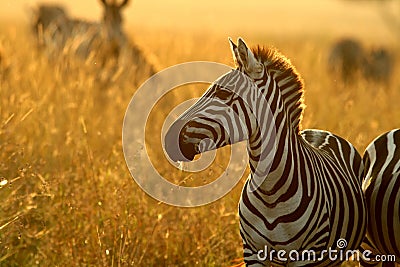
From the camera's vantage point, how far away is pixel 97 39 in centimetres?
1055

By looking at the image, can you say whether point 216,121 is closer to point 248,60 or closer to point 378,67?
point 248,60

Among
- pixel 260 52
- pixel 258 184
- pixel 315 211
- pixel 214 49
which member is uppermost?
pixel 214 49

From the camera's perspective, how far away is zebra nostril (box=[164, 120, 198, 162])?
312cm

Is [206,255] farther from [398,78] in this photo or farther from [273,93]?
[398,78]

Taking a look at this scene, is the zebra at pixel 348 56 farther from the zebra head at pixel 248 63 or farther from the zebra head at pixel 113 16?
the zebra head at pixel 248 63

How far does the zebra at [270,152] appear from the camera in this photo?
125 inches

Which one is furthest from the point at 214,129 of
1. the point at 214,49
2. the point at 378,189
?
the point at 214,49

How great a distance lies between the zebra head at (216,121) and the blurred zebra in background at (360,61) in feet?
32.4

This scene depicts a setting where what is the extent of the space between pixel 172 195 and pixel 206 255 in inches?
19.1

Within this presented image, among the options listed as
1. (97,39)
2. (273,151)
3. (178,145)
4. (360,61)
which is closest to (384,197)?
(273,151)

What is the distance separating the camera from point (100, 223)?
442 cm

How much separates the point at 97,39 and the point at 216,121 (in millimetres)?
7707

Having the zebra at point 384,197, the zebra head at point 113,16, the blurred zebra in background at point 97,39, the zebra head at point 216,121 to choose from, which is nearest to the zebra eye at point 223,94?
the zebra head at point 216,121

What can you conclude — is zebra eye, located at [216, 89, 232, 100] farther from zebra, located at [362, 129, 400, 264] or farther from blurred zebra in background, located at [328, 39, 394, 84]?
blurred zebra in background, located at [328, 39, 394, 84]
